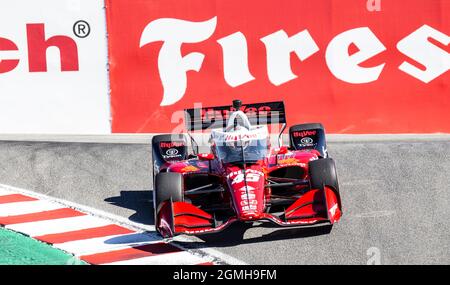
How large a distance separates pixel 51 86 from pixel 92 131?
1.03 metres

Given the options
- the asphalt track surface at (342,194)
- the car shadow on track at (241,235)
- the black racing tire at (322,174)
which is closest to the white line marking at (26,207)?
the asphalt track surface at (342,194)

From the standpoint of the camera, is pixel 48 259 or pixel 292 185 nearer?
pixel 48 259

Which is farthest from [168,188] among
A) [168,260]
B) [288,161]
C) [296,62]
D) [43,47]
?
[43,47]

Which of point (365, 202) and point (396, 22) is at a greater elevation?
point (396, 22)

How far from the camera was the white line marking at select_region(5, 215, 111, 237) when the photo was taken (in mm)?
9148

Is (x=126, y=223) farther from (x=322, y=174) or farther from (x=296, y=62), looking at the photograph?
(x=296, y=62)

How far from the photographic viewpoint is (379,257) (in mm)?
7832

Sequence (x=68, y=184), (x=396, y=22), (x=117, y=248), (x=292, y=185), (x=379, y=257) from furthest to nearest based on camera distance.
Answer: (x=396, y=22), (x=68, y=184), (x=292, y=185), (x=117, y=248), (x=379, y=257)

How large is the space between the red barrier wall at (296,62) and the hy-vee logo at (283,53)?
0.05 ft

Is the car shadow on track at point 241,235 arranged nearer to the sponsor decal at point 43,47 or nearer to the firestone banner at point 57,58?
the firestone banner at point 57,58

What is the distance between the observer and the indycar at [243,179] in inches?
330

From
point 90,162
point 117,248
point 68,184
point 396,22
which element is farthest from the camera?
point 396,22

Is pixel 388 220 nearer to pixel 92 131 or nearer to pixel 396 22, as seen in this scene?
pixel 396 22

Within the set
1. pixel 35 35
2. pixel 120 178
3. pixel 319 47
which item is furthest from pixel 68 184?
pixel 319 47
